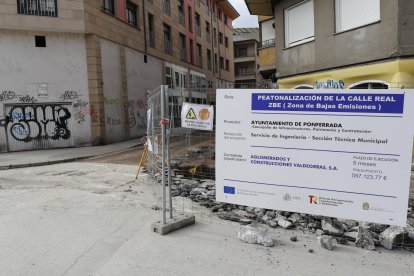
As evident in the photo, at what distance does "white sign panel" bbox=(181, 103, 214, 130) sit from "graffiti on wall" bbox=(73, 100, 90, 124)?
13.7 m

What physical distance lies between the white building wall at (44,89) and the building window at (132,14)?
510cm

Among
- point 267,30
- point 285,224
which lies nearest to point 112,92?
point 267,30

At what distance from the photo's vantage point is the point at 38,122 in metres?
17.0

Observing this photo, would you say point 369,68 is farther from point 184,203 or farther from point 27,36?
point 27,36

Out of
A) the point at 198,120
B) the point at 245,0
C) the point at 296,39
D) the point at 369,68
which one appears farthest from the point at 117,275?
the point at 245,0

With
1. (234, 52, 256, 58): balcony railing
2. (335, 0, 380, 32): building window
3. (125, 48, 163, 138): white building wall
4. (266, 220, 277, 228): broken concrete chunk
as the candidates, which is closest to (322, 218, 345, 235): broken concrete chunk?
(266, 220, 277, 228): broken concrete chunk

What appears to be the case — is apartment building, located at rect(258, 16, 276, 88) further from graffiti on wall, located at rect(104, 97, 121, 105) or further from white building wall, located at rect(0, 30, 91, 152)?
white building wall, located at rect(0, 30, 91, 152)

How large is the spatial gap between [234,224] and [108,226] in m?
1.71

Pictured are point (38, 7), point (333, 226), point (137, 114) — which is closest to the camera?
point (333, 226)

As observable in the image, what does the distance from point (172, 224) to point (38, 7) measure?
15.5 m

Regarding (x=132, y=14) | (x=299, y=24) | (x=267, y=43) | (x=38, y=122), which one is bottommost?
(x=38, y=122)

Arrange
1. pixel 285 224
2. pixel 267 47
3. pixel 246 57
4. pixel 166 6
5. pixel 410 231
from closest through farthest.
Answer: pixel 410 231, pixel 285 224, pixel 267 47, pixel 166 6, pixel 246 57

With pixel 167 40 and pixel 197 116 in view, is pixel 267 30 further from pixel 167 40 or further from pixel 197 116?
pixel 197 116

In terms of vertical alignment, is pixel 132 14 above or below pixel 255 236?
above
